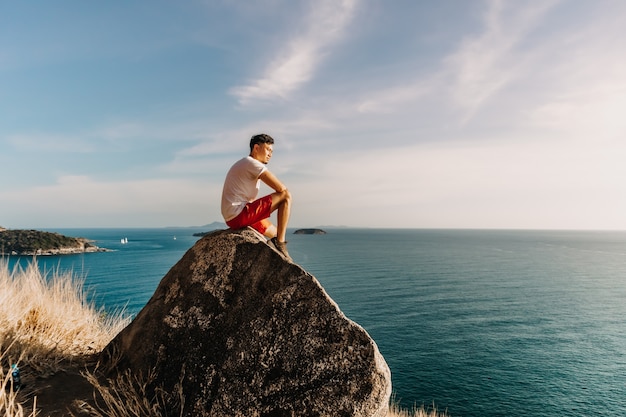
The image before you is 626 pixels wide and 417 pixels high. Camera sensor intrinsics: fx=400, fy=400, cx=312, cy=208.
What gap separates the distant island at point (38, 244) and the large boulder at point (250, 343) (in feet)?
381

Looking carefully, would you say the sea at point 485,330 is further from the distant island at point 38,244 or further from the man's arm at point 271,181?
the distant island at point 38,244

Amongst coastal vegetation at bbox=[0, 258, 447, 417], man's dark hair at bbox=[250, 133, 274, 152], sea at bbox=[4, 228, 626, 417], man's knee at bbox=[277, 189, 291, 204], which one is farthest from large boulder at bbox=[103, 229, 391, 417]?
sea at bbox=[4, 228, 626, 417]

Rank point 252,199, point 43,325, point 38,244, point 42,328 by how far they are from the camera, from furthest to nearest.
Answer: point 38,244, point 43,325, point 42,328, point 252,199

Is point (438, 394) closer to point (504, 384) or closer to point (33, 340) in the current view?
point (504, 384)

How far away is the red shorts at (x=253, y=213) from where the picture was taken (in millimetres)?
6336

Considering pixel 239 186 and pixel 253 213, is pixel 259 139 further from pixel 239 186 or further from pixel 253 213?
pixel 253 213

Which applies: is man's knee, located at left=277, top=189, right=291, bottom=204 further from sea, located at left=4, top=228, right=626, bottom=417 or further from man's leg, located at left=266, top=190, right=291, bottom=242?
sea, located at left=4, top=228, right=626, bottom=417

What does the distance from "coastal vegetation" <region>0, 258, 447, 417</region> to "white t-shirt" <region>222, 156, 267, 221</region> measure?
2719mm

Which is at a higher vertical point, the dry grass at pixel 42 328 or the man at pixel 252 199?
the man at pixel 252 199

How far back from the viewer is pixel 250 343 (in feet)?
17.0

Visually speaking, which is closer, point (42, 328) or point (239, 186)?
point (239, 186)

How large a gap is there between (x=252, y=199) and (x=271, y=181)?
Answer: 516mm

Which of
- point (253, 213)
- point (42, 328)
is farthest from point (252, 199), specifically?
point (42, 328)

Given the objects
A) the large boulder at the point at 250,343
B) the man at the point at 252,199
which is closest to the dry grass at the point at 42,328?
the large boulder at the point at 250,343
